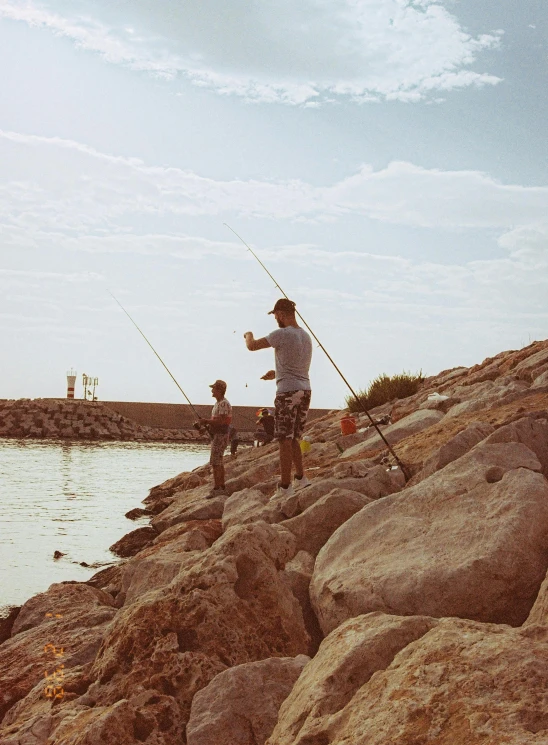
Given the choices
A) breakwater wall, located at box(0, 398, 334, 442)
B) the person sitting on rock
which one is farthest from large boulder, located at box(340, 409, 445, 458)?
breakwater wall, located at box(0, 398, 334, 442)

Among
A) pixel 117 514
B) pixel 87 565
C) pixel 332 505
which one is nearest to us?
pixel 332 505

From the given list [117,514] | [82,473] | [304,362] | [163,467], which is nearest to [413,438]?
[304,362]

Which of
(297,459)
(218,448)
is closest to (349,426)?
(218,448)

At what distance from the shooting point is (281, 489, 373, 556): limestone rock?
A: 17.5 ft

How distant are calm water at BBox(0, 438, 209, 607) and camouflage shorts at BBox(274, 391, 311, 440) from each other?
9.09 feet

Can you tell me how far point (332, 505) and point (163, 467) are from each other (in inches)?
680

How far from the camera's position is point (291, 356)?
23.0ft

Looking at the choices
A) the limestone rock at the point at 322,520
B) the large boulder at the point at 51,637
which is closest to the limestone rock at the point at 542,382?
the limestone rock at the point at 322,520

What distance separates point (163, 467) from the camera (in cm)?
2225

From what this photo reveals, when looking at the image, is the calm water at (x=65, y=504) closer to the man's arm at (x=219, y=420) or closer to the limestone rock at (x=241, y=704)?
the man's arm at (x=219, y=420)

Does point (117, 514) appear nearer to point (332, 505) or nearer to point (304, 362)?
point (304, 362)

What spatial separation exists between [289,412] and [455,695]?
4.67 meters

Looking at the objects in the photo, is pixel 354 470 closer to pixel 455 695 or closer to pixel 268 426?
pixel 455 695

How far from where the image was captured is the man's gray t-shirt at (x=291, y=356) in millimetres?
6961
